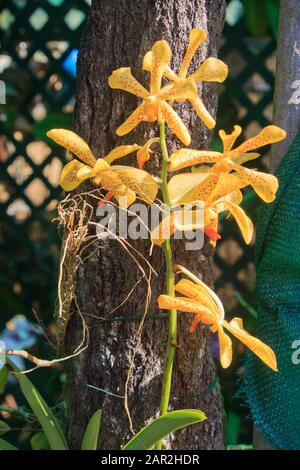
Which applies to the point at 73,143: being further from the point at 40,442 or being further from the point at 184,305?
the point at 40,442

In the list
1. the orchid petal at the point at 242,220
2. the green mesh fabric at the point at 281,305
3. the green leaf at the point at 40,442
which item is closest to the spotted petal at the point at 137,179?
the orchid petal at the point at 242,220

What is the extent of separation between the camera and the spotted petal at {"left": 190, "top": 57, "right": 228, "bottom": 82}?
127 cm

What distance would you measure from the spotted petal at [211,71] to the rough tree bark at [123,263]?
0.17 m

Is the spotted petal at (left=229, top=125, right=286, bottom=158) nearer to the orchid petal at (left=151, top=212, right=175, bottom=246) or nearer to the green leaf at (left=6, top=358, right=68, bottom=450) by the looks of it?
the orchid petal at (left=151, top=212, right=175, bottom=246)

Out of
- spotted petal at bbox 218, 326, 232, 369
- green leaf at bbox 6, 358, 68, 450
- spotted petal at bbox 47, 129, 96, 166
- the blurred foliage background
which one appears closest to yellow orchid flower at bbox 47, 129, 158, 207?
spotted petal at bbox 47, 129, 96, 166

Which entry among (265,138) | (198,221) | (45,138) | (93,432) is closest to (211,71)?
(265,138)

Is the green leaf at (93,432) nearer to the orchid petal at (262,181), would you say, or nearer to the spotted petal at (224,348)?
the spotted petal at (224,348)

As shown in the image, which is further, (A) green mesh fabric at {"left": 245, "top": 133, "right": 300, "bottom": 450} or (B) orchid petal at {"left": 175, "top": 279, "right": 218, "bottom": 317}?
(A) green mesh fabric at {"left": 245, "top": 133, "right": 300, "bottom": 450}

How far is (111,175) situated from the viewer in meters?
1.26

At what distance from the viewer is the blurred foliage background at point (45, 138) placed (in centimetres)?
241

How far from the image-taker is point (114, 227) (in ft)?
4.68

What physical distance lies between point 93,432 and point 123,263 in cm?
30

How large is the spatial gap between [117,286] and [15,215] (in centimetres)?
127

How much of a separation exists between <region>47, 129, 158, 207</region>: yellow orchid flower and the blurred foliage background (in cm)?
104
